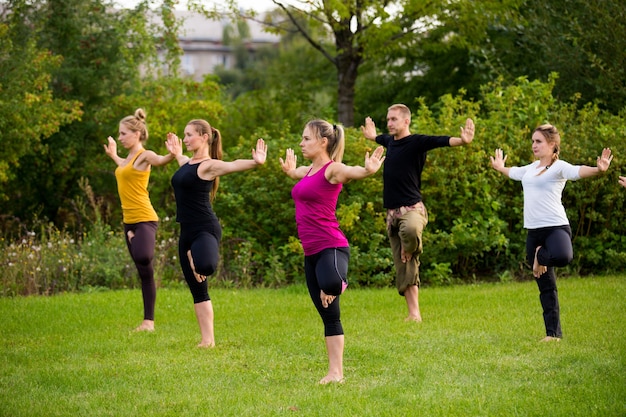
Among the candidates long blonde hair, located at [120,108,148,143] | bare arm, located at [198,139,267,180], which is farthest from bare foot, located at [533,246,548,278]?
long blonde hair, located at [120,108,148,143]

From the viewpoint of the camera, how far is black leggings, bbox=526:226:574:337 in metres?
8.43

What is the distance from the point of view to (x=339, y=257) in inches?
273

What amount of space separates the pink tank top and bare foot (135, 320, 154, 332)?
135 inches

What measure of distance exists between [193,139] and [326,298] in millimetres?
2589

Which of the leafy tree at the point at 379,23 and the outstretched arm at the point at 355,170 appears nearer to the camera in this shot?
the outstretched arm at the point at 355,170

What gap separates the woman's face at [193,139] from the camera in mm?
8656

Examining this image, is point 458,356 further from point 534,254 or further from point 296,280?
point 296,280

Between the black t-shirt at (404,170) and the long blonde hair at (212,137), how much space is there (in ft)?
6.33

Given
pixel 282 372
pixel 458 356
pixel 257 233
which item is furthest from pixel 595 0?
pixel 282 372

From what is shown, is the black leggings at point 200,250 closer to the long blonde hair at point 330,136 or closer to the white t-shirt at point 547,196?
the long blonde hair at point 330,136

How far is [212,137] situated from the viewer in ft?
29.1

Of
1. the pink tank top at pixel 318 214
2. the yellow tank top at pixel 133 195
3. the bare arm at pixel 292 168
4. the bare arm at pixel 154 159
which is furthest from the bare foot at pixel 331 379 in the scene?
the yellow tank top at pixel 133 195

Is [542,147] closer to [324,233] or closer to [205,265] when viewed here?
[324,233]

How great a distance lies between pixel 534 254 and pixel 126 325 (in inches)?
187
